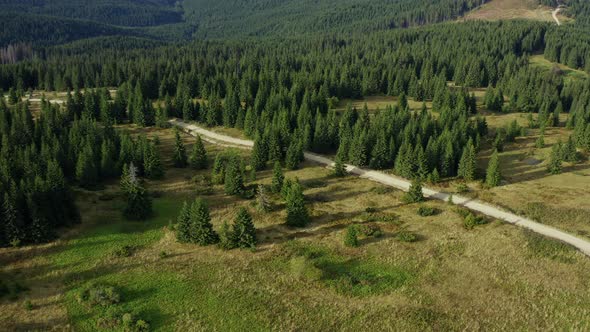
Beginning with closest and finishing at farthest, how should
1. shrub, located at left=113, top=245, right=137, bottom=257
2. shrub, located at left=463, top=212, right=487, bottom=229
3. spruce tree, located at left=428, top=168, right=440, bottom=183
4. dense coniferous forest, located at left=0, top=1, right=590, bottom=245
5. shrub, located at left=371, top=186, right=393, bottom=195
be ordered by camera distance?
shrub, located at left=113, top=245, right=137, bottom=257 → shrub, located at left=463, top=212, right=487, bottom=229 → shrub, located at left=371, top=186, right=393, bottom=195 → dense coniferous forest, located at left=0, top=1, right=590, bottom=245 → spruce tree, located at left=428, top=168, right=440, bottom=183

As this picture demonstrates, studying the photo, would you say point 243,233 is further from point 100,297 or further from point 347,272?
point 100,297

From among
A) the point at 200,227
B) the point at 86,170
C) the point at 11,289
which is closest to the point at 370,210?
the point at 200,227

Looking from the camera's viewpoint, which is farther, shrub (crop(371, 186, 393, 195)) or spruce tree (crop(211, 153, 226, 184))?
spruce tree (crop(211, 153, 226, 184))

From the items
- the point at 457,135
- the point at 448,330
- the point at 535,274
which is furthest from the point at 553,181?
the point at 448,330

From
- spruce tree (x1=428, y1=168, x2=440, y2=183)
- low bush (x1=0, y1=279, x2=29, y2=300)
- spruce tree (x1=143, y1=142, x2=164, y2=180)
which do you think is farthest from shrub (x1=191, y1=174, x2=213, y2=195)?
spruce tree (x1=428, y1=168, x2=440, y2=183)

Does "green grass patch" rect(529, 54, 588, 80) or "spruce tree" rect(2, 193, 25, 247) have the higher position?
"green grass patch" rect(529, 54, 588, 80)

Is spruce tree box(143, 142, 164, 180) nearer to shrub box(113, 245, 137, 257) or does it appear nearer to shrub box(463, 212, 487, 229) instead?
shrub box(113, 245, 137, 257)
